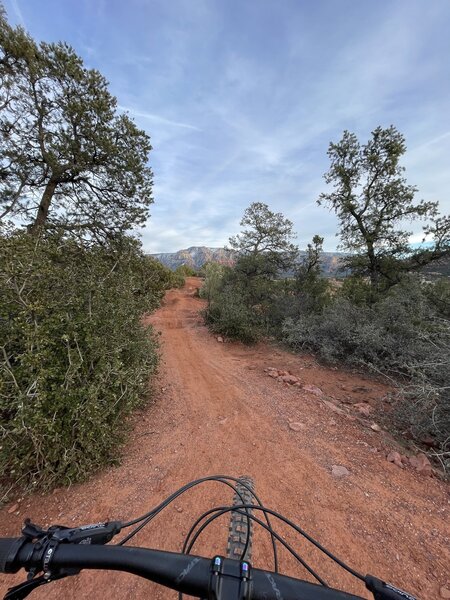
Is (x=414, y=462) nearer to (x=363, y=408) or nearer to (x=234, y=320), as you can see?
(x=363, y=408)

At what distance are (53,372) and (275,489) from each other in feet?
9.10

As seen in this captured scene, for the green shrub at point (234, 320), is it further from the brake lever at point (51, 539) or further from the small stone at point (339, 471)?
the brake lever at point (51, 539)

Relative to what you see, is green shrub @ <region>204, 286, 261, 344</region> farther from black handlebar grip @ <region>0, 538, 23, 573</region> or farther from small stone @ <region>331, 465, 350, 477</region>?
black handlebar grip @ <region>0, 538, 23, 573</region>

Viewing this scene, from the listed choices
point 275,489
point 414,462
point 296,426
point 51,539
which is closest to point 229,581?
point 51,539

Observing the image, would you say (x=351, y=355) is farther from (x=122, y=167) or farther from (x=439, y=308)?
(x=122, y=167)

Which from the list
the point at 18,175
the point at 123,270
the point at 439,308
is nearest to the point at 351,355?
the point at 439,308

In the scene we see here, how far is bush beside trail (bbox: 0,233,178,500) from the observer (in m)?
2.44

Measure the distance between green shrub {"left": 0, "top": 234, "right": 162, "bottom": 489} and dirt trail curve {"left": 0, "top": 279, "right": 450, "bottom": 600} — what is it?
39cm

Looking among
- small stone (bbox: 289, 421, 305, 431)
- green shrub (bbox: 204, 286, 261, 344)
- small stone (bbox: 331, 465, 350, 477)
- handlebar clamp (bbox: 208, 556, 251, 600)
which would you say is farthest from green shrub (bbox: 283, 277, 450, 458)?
handlebar clamp (bbox: 208, 556, 251, 600)

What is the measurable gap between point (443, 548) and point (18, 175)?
11.3 meters

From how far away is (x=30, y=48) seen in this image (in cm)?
620

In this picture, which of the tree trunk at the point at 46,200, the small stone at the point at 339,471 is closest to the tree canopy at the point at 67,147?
the tree trunk at the point at 46,200

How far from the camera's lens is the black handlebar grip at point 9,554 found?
30.9 inches

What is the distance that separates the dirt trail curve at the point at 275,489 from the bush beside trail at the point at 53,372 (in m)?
0.34
